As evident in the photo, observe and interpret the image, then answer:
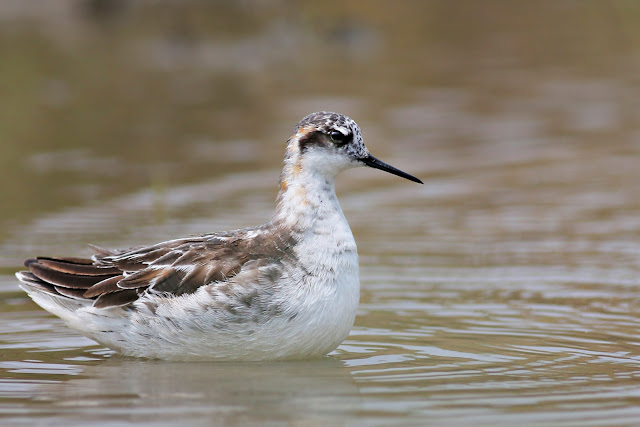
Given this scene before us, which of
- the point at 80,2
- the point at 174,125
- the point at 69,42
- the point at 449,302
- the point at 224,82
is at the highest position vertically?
the point at 80,2

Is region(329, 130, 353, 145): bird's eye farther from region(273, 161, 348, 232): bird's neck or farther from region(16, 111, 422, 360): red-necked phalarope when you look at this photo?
region(273, 161, 348, 232): bird's neck

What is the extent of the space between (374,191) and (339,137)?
6740 mm

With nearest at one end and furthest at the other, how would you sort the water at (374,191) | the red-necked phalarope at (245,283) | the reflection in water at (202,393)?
1. the reflection in water at (202,393)
2. the water at (374,191)
3. the red-necked phalarope at (245,283)

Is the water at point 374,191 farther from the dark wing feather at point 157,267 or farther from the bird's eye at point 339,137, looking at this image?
the bird's eye at point 339,137

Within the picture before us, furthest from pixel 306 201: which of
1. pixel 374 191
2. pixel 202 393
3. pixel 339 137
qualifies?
pixel 374 191

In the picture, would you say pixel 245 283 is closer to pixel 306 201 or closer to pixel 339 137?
pixel 306 201

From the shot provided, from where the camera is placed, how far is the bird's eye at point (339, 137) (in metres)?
10.4

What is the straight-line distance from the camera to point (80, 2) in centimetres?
3688

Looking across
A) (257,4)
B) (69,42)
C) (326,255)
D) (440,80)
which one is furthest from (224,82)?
(326,255)

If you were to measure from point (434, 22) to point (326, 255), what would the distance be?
90.3 ft

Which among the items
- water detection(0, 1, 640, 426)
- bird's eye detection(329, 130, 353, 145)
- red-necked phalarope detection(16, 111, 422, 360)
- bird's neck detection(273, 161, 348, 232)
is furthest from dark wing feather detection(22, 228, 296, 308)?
bird's eye detection(329, 130, 353, 145)

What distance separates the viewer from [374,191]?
1711 cm

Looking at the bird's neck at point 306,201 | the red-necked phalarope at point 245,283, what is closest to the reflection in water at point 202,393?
the red-necked phalarope at point 245,283

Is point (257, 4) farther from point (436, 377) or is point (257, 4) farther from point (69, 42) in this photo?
point (436, 377)
